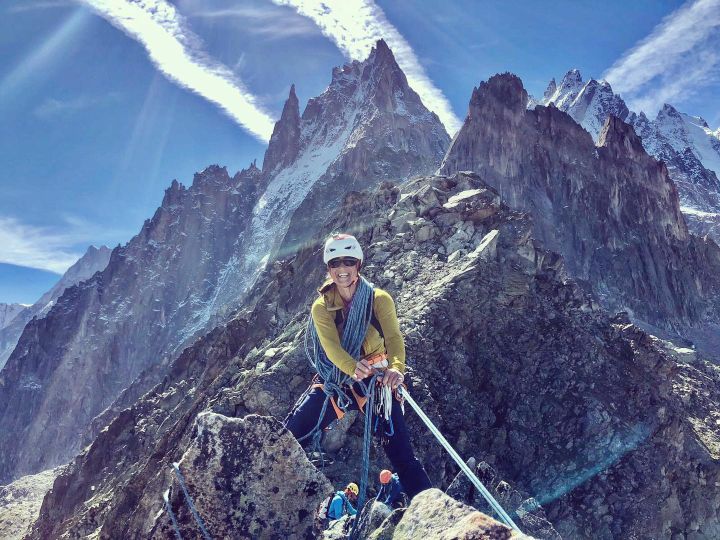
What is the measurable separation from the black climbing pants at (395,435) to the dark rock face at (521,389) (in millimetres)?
4404

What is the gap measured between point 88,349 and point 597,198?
154287 millimetres

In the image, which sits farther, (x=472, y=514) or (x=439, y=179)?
(x=439, y=179)

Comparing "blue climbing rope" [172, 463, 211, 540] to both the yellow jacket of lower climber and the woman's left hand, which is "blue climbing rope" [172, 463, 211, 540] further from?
the woman's left hand

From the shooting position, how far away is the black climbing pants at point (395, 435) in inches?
232

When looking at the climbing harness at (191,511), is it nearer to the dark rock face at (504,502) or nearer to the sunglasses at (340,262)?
the sunglasses at (340,262)

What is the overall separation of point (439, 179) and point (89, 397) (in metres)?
160

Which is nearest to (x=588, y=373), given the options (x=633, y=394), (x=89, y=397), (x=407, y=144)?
(x=633, y=394)

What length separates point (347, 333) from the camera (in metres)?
6.55

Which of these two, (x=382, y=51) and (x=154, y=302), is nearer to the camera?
(x=382, y=51)

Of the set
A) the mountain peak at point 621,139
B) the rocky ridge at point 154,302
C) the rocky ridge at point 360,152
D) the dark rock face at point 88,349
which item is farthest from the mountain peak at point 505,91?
the dark rock face at point 88,349

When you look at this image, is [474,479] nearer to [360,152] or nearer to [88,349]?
[360,152]

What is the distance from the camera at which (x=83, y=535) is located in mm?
26484

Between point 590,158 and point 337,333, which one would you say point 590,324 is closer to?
point 337,333

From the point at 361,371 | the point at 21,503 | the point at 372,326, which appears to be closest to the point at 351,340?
the point at 372,326
